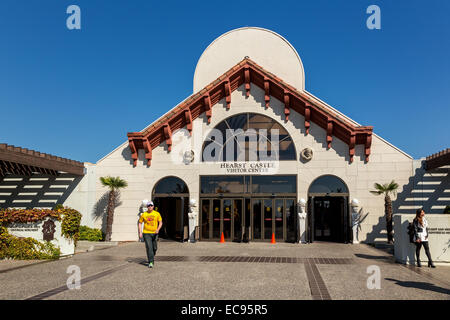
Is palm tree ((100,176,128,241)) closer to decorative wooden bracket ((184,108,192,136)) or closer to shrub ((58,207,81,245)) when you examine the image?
decorative wooden bracket ((184,108,192,136))

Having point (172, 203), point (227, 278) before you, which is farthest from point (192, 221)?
point (227, 278)

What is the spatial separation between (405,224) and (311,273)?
449 centimetres

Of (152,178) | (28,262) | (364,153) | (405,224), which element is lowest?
(28,262)

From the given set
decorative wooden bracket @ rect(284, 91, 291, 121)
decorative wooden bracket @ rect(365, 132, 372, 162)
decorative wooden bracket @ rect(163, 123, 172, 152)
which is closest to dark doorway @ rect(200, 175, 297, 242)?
decorative wooden bracket @ rect(163, 123, 172, 152)

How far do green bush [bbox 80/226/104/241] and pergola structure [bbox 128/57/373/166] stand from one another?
4.47 m

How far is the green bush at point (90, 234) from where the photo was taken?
21.1 meters

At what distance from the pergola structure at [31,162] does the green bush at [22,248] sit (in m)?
4.01

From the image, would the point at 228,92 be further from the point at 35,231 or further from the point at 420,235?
the point at 420,235

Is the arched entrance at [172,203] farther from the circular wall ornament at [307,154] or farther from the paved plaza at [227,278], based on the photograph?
the paved plaza at [227,278]

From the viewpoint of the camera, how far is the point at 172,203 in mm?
22031

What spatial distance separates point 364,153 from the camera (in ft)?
67.2

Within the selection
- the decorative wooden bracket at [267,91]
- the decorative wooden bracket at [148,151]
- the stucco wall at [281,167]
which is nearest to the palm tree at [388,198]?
the stucco wall at [281,167]
